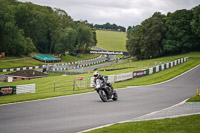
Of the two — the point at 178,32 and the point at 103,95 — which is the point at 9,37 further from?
the point at 103,95

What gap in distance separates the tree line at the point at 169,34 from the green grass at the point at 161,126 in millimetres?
77842

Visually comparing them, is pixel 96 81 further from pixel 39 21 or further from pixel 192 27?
pixel 39 21

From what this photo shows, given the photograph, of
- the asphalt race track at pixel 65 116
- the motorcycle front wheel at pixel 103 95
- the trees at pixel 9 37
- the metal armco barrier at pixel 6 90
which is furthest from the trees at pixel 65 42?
the asphalt race track at pixel 65 116

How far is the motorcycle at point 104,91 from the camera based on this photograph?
702 inches

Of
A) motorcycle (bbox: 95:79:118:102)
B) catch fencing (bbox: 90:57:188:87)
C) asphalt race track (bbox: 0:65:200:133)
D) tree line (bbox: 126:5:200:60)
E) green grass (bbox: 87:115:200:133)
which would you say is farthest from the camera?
tree line (bbox: 126:5:200:60)

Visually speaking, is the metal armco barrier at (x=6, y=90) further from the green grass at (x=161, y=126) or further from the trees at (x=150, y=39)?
the trees at (x=150, y=39)

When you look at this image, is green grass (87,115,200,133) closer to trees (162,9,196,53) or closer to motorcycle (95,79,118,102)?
motorcycle (95,79,118,102)

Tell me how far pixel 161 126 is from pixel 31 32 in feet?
344

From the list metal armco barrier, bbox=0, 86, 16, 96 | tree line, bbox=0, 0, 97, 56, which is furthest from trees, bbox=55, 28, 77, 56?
metal armco barrier, bbox=0, 86, 16, 96

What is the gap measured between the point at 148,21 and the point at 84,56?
137ft

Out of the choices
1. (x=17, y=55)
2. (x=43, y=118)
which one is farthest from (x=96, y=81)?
(x=17, y=55)

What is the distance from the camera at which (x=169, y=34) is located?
89.5 m

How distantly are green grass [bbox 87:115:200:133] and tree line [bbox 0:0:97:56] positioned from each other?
8384cm

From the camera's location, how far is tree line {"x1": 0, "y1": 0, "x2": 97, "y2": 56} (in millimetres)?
89938
